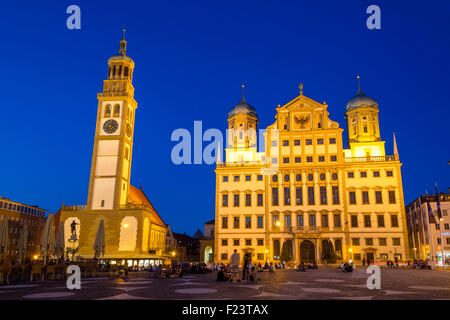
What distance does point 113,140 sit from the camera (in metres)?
53.8

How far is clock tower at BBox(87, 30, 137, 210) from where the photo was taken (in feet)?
169

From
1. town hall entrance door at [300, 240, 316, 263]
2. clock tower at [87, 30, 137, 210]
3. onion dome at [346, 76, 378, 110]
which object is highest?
onion dome at [346, 76, 378, 110]

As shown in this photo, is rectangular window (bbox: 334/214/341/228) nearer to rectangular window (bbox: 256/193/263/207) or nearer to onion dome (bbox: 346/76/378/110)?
rectangular window (bbox: 256/193/263/207)

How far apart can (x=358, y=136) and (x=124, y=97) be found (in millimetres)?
41142

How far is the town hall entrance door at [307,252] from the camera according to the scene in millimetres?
54375

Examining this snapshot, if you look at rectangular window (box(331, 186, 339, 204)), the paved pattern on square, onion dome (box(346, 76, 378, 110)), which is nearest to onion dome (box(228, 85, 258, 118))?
onion dome (box(346, 76, 378, 110))

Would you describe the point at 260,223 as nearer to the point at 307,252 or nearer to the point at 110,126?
the point at 307,252

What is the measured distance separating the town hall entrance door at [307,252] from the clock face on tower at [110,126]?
33.7 meters

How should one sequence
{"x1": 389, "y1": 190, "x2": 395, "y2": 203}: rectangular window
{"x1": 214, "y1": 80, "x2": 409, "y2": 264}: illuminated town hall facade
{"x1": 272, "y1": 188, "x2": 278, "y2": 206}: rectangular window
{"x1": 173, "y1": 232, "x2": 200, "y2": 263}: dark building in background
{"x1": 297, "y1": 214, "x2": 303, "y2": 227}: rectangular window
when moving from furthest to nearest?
{"x1": 173, "y1": 232, "x2": 200, "y2": 263}: dark building in background < {"x1": 272, "y1": 188, "x2": 278, "y2": 206}: rectangular window < {"x1": 297, "y1": 214, "x2": 303, "y2": 227}: rectangular window < {"x1": 389, "y1": 190, "x2": 395, "y2": 203}: rectangular window < {"x1": 214, "y1": 80, "x2": 409, "y2": 264}: illuminated town hall facade

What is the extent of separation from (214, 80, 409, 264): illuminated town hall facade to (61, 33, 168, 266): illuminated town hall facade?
1399 centimetres

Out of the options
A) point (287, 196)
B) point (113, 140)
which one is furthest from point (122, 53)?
point (287, 196)

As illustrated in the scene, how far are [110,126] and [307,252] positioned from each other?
35.8m

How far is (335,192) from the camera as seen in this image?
2218 inches

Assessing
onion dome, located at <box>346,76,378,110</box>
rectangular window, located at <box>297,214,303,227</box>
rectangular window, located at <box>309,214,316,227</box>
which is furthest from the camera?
onion dome, located at <box>346,76,378,110</box>
